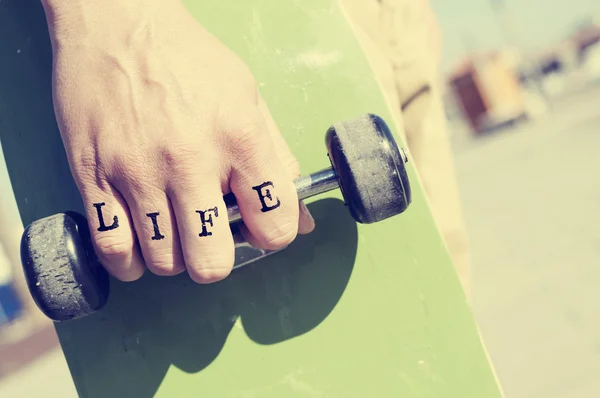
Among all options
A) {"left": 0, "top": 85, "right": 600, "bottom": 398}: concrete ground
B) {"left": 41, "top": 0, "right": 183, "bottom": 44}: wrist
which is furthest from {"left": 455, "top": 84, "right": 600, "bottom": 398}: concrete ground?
{"left": 41, "top": 0, "right": 183, "bottom": 44}: wrist

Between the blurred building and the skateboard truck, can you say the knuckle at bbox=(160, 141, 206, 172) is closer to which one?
the skateboard truck

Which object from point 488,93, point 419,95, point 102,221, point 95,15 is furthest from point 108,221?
point 488,93

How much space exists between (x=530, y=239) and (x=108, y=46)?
14.2 ft

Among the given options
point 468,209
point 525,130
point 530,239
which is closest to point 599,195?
point 530,239

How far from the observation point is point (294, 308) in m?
0.99

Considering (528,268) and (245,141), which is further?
(528,268)

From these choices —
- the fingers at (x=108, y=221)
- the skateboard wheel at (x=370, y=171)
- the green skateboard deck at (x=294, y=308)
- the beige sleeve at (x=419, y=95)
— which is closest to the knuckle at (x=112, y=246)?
the fingers at (x=108, y=221)

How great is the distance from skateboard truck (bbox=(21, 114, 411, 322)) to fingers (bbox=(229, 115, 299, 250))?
3 cm

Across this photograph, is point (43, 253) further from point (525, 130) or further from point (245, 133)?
point (525, 130)

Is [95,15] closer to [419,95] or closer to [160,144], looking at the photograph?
[160,144]

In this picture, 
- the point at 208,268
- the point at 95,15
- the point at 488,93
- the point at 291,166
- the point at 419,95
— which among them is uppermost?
the point at 488,93

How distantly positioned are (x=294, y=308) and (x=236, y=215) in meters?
0.31

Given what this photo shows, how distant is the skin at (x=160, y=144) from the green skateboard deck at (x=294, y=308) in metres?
0.23

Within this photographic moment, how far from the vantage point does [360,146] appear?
0.79 meters
